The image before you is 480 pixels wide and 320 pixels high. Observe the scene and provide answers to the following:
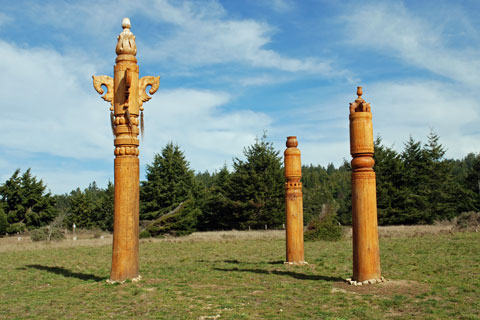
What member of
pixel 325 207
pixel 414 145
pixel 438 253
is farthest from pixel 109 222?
pixel 438 253

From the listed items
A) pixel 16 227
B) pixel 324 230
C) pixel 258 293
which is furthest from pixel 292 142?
pixel 16 227

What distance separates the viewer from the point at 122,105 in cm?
961

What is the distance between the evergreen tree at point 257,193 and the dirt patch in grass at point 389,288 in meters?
32.6

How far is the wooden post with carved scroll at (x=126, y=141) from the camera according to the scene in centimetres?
923

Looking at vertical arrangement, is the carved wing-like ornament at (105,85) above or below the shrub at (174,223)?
above

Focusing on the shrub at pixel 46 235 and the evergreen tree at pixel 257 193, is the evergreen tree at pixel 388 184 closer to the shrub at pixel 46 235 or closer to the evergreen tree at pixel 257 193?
the evergreen tree at pixel 257 193

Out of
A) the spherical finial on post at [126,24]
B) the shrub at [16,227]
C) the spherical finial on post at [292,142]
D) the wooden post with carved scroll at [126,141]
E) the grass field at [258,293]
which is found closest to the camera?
the grass field at [258,293]

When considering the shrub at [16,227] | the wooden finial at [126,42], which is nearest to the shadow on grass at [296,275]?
the wooden finial at [126,42]

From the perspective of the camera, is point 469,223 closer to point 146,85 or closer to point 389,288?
point 389,288

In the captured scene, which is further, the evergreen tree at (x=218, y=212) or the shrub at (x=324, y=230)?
the evergreen tree at (x=218, y=212)

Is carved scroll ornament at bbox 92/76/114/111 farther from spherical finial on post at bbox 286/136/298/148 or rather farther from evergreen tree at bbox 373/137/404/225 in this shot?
evergreen tree at bbox 373/137/404/225

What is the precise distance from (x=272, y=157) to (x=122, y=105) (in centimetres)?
3534

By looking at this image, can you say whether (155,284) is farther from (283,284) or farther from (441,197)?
(441,197)

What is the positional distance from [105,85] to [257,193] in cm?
3303
